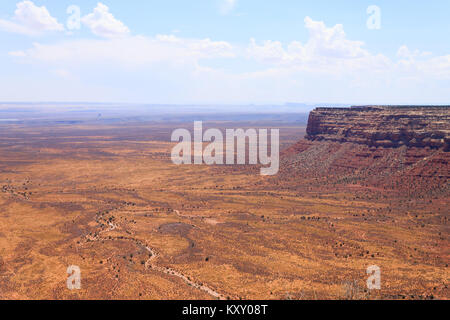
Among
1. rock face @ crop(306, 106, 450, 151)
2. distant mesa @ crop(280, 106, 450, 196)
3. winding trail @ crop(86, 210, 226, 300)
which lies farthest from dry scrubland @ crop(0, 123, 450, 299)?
rock face @ crop(306, 106, 450, 151)

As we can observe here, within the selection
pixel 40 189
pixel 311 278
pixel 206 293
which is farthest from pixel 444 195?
pixel 40 189

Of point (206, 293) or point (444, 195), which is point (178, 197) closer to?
point (206, 293)

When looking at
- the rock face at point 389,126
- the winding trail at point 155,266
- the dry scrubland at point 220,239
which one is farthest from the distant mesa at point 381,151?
the winding trail at point 155,266

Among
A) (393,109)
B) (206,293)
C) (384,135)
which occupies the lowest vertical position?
(206,293)

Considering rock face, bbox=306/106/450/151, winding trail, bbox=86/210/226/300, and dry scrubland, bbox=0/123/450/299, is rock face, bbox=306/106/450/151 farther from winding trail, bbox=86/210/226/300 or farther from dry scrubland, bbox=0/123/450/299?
winding trail, bbox=86/210/226/300

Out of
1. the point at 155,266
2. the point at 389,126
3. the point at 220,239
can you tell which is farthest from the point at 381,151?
the point at 155,266

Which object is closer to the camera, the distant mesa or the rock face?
the distant mesa

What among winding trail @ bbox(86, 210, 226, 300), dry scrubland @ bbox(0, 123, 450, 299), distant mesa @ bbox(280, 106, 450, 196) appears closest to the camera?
winding trail @ bbox(86, 210, 226, 300)
